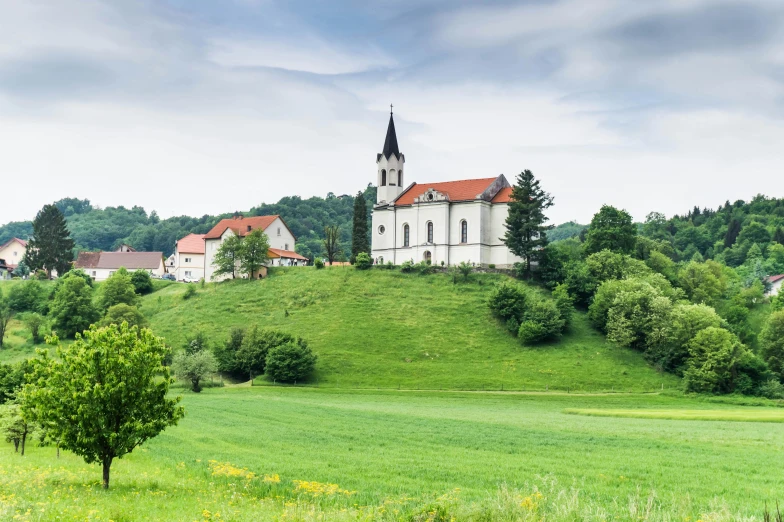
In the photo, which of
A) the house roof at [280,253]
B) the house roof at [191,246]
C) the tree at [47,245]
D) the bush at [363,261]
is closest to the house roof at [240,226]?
the house roof at [280,253]

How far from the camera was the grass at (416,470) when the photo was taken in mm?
15188

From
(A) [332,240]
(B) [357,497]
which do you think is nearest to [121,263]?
(A) [332,240]

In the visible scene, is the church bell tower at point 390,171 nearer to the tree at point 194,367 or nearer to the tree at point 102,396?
the tree at point 194,367

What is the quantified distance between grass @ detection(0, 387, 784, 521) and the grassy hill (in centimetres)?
2051

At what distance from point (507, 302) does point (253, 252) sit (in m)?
34.9

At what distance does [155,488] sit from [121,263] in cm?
11188

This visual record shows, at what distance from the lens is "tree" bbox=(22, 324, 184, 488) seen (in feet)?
59.0

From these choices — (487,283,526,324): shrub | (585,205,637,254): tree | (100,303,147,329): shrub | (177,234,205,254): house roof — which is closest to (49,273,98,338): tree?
(100,303,147,329): shrub

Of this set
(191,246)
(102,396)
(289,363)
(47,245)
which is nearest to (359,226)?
(191,246)

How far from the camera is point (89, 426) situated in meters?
18.1

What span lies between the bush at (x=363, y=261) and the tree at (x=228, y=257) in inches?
612

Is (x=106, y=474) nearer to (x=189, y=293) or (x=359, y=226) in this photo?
(x=189, y=293)

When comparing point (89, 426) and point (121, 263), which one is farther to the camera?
point (121, 263)

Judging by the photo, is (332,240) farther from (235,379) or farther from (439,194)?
(235,379)
